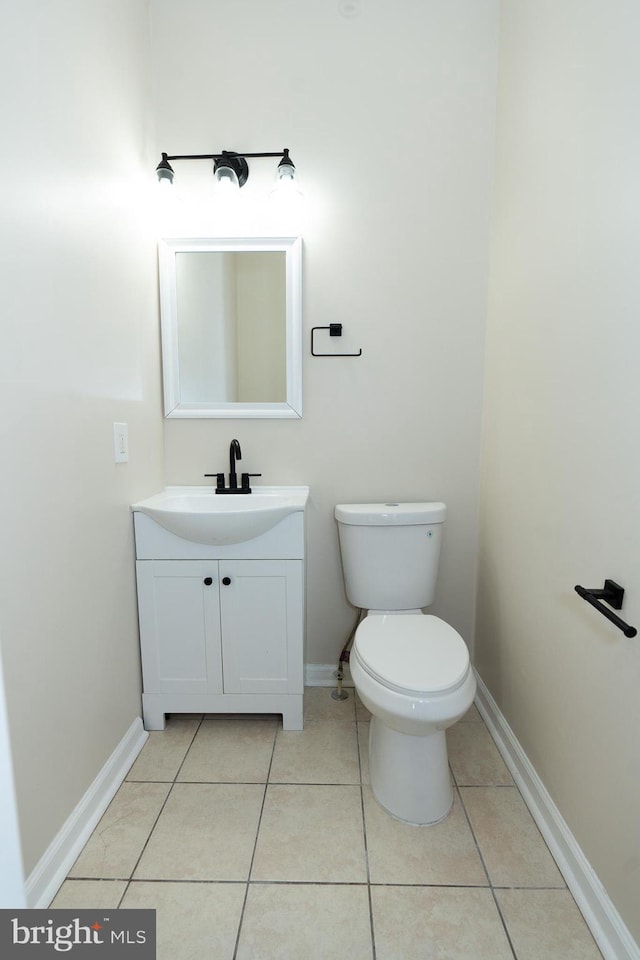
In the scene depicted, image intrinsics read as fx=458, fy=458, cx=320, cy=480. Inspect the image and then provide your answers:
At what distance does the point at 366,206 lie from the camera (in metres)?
1.75

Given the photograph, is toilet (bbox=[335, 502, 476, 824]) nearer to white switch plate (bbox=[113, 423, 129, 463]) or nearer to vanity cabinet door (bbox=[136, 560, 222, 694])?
vanity cabinet door (bbox=[136, 560, 222, 694])

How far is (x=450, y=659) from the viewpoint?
1307mm

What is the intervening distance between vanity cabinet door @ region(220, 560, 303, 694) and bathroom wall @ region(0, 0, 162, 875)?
13.1 inches

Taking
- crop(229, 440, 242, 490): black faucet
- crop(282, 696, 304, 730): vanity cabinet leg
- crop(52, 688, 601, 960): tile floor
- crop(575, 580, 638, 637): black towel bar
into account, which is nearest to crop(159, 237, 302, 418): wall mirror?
crop(229, 440, 242, 490): black faucet

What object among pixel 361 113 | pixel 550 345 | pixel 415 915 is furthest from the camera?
pixel 361 113

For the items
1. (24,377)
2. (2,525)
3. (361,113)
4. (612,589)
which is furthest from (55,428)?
(361,113)

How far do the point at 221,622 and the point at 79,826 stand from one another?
65cm

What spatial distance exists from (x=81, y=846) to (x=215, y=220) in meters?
2.06

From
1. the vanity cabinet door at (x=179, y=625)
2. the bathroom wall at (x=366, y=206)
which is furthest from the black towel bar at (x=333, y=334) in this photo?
the vanity cabinet door at (x=179, y=625)

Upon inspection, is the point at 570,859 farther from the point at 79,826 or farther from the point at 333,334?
the point at 333,334

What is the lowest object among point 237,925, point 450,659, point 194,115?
point 237,925

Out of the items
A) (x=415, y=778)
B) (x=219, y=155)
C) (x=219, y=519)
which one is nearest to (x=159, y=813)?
(x=415, y=778)

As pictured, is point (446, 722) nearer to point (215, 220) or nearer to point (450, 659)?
point (450, 659)

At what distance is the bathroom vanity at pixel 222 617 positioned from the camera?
1.58 m
